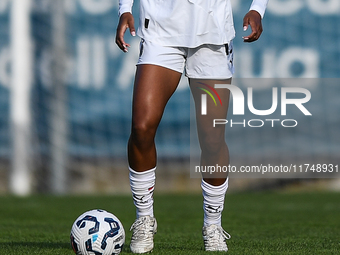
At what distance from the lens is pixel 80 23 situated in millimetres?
12258

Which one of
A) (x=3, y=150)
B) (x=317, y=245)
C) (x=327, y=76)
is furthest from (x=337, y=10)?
(x=317, y=245)

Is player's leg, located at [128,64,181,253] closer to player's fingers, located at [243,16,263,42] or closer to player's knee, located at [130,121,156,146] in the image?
player's knee, located at [130,121,156,146]

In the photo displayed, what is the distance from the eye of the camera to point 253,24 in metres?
3.42

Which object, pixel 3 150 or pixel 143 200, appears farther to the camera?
pixel 3 150

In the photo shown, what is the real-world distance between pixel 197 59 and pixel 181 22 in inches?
8.3

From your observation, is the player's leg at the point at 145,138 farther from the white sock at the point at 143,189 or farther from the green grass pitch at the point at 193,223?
the green grass pitch at the point at 193,223

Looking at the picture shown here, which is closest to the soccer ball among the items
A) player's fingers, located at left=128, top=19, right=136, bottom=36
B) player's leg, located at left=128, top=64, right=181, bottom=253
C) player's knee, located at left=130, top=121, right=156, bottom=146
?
player's leg, located at left=128, top=64, right=181, bottom=253

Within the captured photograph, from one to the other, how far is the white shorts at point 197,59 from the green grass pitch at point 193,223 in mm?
928

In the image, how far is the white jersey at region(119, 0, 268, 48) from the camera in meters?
3.45

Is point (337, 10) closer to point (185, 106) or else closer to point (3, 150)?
point (185, 106)

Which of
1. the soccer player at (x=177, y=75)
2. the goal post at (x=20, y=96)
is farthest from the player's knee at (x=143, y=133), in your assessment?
the goal post at (x=20, y=96)

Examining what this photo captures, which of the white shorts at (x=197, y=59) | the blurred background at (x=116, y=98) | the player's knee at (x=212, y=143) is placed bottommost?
the blurred background at (x=116, y=98)

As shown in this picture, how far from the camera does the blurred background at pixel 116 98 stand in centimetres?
1159

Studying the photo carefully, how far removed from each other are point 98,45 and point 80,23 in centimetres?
54
